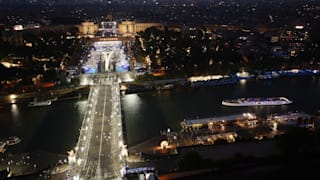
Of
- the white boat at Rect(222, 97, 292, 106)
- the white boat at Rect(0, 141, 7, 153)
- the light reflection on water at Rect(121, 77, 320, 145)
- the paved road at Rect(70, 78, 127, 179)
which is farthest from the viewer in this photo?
the white boat at Rect(222, 97, 292, 106)

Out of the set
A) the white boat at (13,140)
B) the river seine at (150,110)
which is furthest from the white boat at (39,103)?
the white boat at (13,140)

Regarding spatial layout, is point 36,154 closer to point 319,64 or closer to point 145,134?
point 145,134

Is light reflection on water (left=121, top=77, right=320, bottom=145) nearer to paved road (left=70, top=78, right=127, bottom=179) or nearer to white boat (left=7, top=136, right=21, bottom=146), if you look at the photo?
paved road (left=70, top=78, right=127, bottom=179)

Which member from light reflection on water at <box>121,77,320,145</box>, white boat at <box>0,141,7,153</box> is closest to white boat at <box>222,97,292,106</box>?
light reflection on water at <box>121,77,320,145</box>

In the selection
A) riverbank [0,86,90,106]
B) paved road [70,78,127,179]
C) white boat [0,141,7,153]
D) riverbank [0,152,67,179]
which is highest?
riverbank [0,86,90,106]

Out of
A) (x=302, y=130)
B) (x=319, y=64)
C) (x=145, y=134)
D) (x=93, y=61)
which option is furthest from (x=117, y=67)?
(x=302, y=130)

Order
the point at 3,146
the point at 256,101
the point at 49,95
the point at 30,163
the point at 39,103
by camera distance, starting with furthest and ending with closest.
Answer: the point at 49,95
the point at 39,103
the point at 256,101
the point at 3,146
the point at 30,163

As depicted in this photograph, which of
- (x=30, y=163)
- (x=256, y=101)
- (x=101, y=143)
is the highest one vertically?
(x=256, y=101)

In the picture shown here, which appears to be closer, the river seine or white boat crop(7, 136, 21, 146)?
white boat crop(7, 136, 21, 146)

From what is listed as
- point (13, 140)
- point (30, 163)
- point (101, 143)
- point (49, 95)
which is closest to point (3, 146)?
point (13, 140)

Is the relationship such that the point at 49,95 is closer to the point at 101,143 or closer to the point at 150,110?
the point at 150,110

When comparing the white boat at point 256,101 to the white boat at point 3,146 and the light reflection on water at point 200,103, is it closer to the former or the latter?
the light reflection on water at point 200,103
